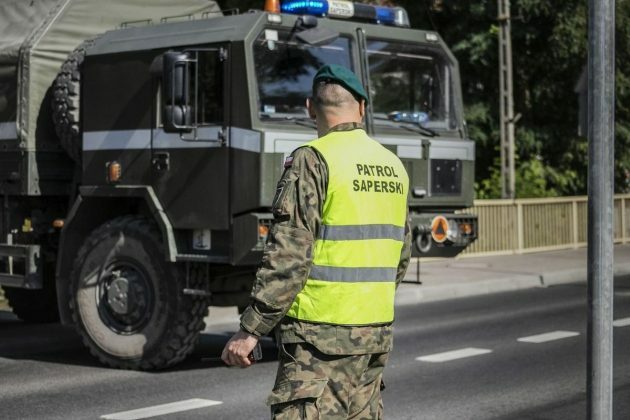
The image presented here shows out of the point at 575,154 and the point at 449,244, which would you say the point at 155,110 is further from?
the point at 575,154

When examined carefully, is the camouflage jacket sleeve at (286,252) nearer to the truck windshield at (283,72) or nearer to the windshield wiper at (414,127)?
the truck windshield at (283,72)

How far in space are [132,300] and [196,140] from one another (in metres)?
1.33

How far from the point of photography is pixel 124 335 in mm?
9781

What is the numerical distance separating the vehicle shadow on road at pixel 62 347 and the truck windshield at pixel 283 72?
79.9 inches

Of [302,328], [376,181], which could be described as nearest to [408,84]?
[376,181]

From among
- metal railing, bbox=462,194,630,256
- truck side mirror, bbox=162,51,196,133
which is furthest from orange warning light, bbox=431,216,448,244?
metal railing, bbox=462,194,630,256

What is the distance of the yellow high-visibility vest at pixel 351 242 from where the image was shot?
441 centimetres

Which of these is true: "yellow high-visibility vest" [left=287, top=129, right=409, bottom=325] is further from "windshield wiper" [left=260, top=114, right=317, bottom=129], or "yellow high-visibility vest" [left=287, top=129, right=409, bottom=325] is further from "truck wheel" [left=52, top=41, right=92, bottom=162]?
"truck wheel" [left=52, top=41, right=92, bottom=162]

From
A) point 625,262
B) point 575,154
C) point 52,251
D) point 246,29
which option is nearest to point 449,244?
point 246,29

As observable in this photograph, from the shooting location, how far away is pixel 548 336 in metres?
11.6

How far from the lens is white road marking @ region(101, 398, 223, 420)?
7.78 meters

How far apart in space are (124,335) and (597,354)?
6317 millimetres

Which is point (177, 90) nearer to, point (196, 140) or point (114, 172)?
point (196, 140)

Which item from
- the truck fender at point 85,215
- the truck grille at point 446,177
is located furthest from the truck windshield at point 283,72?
the truck grille at point 446,177
